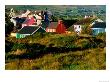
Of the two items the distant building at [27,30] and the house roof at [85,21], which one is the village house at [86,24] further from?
the distant building at [27,30]

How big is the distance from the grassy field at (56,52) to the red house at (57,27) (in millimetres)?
32

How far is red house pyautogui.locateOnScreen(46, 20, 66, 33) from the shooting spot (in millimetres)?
6348

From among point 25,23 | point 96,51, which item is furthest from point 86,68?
point 25,23

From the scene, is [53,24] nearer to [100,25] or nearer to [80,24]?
[80,24]

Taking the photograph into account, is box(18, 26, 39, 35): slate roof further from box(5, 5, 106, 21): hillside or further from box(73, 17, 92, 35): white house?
box(73, 17, 92, 35): white house

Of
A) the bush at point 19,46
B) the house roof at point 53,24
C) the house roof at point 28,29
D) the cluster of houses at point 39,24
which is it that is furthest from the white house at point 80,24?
the bush at point 19,46

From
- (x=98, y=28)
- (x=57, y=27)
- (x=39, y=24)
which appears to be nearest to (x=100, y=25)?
(x=98, y=28)

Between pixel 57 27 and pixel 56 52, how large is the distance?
177 millimetres

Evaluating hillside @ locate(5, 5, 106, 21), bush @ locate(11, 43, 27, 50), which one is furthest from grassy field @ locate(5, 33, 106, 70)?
hillside @ locate(5, 5, 106, 21)

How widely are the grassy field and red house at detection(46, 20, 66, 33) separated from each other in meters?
0.03

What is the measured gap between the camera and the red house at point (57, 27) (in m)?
6.35

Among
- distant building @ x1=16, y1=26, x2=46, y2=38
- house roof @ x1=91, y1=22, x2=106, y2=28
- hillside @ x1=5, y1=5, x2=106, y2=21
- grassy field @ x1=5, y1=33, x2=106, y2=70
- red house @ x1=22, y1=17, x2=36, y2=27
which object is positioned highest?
hillside @ x1=5, y1=5, x2=106, y2=21

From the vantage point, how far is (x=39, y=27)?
20.9 feet
